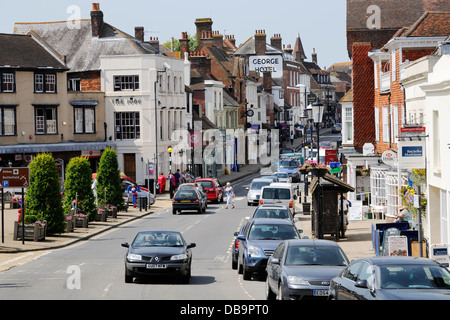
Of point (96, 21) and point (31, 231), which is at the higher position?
point (96, 21)

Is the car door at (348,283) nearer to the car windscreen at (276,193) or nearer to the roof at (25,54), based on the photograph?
the car windscreen at (276,193)

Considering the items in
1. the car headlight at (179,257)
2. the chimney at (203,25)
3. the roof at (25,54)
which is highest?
the chimney at (203,25)

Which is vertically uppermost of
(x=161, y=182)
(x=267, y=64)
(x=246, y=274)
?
(x=267, y=64)

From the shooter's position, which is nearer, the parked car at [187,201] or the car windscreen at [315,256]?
the car windscreen at [315,256]

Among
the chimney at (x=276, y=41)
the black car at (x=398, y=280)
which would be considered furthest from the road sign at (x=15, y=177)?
the chimney at (x=276, y=41)

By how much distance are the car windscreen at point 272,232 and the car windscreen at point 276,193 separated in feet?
69.3

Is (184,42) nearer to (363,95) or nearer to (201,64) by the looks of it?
(201,64)

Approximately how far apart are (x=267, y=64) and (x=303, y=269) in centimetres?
12267

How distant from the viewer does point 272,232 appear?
2444 centimetres

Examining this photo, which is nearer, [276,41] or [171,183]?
[171,183]

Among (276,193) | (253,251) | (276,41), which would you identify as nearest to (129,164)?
(276,193)

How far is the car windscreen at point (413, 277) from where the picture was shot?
13862 millimetres

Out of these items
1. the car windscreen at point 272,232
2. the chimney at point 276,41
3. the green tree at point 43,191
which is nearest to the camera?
the car windscreen at point 272,232
